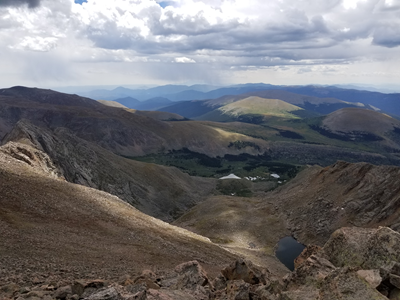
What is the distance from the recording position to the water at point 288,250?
61662 mm

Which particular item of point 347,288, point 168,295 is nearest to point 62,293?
point 168,295

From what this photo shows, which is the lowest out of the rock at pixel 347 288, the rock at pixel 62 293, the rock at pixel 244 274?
the rock at pixel 244 274

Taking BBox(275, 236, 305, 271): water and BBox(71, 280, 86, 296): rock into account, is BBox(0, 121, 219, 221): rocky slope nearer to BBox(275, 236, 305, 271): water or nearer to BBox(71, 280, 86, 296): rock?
BBox(275, 236, 305, 271): water

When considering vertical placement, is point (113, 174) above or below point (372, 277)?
below

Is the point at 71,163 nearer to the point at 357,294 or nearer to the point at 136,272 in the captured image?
the point at 136,272

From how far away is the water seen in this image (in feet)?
202

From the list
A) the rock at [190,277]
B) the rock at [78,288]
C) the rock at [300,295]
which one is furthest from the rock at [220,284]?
the rock at [78,288]

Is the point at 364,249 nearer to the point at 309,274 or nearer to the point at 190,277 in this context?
the point at 309,274

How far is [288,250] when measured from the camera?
66.7m

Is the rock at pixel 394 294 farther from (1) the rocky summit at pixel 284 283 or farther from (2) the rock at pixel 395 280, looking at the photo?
(2) the rock at pixel 395 280

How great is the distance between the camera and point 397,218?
187 feet

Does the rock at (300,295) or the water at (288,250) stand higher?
the rock at (300,295)

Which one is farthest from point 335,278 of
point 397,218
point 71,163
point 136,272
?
point 71,163

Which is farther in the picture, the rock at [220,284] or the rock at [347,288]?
the rock at [220,284]
